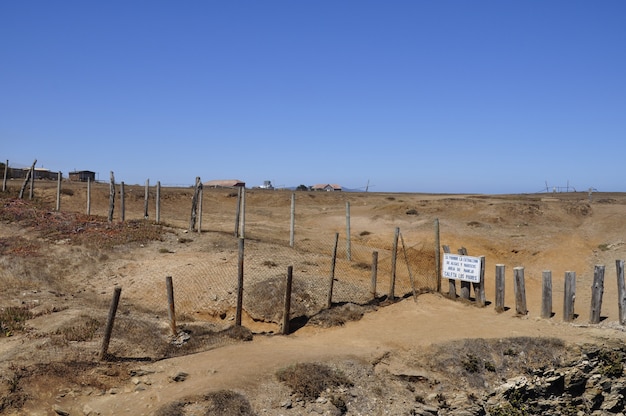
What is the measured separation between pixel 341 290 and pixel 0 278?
962 centimetres

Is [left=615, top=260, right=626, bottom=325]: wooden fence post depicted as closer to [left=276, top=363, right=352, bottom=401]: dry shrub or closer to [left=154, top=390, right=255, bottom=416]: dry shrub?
[left=276, top=363, right=352, bottom=401]: dry shrub

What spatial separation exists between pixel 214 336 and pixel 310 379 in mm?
2853

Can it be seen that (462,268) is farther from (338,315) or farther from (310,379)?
(310,379)

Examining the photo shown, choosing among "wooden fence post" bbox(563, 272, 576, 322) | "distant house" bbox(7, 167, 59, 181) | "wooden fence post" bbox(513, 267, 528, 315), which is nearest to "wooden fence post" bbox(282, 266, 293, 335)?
"wooden fence post" bbox(513, 267, 528, 315)

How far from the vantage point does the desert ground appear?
8867 mm

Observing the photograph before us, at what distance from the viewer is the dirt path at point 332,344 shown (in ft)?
29.1

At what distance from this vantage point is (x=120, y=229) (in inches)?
813

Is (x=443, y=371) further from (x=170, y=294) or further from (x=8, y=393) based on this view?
(x=8, y=393)

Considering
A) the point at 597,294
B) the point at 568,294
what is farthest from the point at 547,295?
the point at 597,294

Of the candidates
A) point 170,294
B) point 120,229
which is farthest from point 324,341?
point 120,229

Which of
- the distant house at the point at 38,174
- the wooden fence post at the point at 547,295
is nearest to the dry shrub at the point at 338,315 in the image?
the wooden fence post at the point at 547,295

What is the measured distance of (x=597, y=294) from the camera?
13.4m

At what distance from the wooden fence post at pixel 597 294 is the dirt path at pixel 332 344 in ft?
1.10

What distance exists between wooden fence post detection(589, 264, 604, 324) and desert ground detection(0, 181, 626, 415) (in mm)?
279
